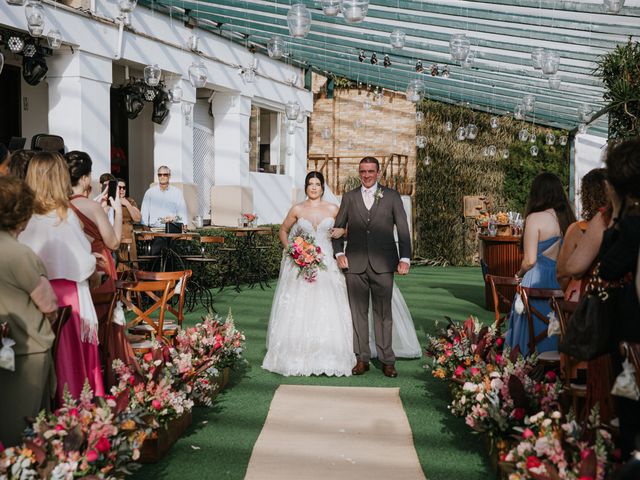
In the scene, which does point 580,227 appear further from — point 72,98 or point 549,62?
point 72,98

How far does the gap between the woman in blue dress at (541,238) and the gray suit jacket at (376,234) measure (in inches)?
42.6

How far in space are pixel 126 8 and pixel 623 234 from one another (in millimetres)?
7309

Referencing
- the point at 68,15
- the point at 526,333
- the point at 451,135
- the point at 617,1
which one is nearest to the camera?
the point at 526,333

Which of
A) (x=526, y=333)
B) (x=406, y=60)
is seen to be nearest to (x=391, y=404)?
(x=526, y=333)

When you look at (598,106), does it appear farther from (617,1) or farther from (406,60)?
(617,1)

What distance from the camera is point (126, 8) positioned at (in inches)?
338

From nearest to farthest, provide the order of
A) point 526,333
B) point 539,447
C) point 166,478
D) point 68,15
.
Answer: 1. point 539,447
2. point 166,478
3. point 526,333
4. point 68,15

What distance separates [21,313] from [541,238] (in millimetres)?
3490

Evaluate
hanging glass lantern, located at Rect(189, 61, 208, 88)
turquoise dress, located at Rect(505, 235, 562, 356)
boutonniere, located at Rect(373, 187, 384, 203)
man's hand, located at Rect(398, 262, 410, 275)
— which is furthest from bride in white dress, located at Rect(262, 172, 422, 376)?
hanging glass lantern, located at Rect(189, 61, 208, 88)

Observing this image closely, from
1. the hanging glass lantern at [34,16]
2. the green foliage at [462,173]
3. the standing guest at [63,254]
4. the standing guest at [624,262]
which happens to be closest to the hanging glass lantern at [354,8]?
the standing guest at [63,254]

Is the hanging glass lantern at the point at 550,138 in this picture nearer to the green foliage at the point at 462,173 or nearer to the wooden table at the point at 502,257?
the green foliage at the point at 462,173

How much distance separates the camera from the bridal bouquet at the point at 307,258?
20.5ft

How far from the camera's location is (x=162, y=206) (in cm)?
1071

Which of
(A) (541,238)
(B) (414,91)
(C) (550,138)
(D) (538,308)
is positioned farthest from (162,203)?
(C) (550,138)
